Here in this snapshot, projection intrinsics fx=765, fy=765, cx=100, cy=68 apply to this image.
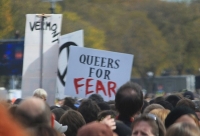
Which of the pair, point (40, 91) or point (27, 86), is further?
point (27, 86)

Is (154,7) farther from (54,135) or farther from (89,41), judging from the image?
(54,135)

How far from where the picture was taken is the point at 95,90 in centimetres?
1214

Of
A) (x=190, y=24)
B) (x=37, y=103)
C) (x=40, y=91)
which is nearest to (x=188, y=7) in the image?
(x=190, y=24)

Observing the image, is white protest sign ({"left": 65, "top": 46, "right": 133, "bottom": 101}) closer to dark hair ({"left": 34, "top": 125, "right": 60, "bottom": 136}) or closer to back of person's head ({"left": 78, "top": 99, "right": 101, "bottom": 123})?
back of person's head ({"left": 78, "top": 99, "right": 101, "bottom": 123})

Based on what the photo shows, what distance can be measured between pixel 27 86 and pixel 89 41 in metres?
39.7

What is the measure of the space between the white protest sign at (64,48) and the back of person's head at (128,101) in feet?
28.6

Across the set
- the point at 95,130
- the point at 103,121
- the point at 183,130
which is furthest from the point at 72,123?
the point at 95,130

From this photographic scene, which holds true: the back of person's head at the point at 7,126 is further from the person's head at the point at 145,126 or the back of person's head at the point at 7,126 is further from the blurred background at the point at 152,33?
the blurred background at the point at 152,33

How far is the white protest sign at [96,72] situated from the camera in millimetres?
12109

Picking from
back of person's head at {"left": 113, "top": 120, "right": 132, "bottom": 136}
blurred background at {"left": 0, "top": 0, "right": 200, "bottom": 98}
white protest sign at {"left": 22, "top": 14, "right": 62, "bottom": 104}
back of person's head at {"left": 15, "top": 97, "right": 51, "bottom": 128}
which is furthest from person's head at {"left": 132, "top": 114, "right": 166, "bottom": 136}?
blurred background at {"left": 0, "top": 0, "right": 200, "bottom": 98}

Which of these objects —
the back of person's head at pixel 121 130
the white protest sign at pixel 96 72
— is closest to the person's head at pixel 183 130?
the back of person's head at pixel 121 130

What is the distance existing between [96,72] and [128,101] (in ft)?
20.8

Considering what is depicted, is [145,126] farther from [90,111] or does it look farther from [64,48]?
[64,48]

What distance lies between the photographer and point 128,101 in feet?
19.8
